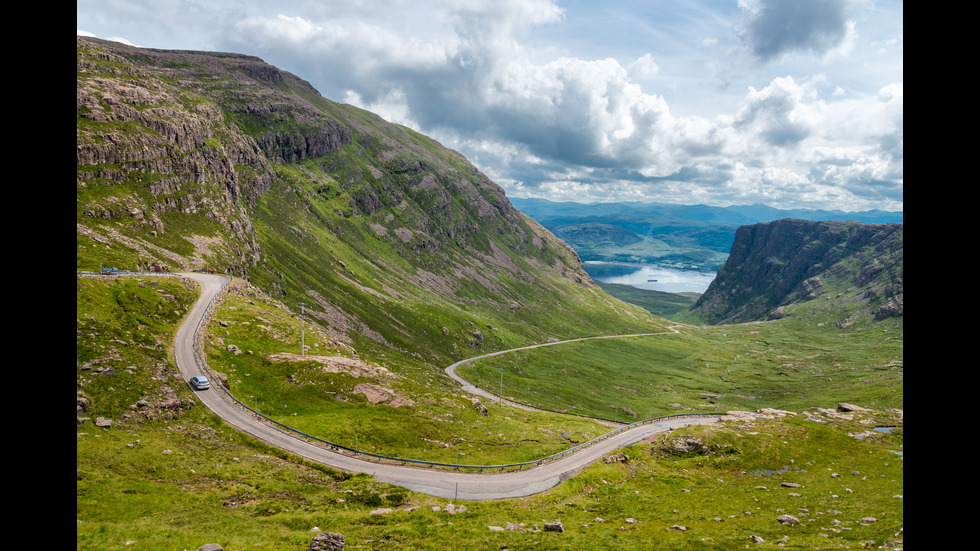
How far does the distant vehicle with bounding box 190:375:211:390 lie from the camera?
2121 inches

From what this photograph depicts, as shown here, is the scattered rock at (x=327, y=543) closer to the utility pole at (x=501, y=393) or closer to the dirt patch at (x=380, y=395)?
the dirt patch at (x=380, y=395)

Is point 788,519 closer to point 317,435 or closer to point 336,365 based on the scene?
point 317,435

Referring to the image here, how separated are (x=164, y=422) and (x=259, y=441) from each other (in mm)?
9813

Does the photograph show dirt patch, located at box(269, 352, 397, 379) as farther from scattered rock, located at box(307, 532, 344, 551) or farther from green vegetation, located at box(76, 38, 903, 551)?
scattered rock, located at box(307, 532, 344, 551)

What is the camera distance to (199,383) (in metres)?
53.9

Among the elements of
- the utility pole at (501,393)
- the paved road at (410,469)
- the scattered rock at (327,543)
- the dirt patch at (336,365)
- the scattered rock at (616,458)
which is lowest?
the utility pole at (501,393)

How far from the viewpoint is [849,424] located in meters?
92.8

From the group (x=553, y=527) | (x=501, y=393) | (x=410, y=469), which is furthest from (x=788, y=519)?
(x=501, y=393)

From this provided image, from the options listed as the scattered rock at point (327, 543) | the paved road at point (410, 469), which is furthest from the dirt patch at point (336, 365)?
the scattered rock at point (327, 543)

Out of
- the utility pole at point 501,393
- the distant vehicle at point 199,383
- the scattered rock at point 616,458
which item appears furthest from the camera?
the utility pole at point 501,393

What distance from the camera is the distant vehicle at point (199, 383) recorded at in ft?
177

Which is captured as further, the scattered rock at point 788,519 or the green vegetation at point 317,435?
the scattered rock at point 788,519
